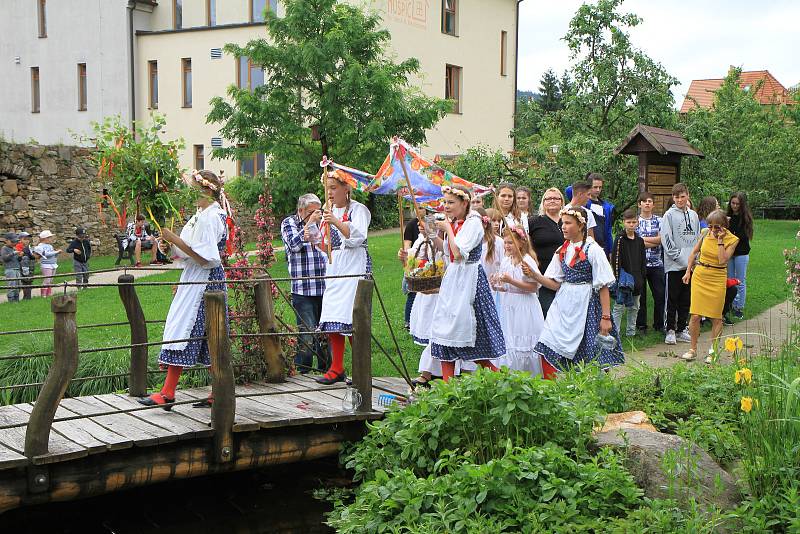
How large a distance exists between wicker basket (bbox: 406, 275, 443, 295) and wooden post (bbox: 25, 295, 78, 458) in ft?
9.46

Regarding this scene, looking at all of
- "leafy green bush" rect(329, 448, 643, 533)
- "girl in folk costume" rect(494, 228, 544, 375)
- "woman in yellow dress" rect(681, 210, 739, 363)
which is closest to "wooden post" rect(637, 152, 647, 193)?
"woman in yellow dress" rect(681, 210, 739, 363)

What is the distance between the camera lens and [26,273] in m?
18.2

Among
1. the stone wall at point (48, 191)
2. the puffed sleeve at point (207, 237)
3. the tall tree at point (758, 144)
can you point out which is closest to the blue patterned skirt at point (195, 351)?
the puffed sleeve at point (207, 237)

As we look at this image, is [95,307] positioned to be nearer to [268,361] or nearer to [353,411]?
[268,361]

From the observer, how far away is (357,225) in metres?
7.79

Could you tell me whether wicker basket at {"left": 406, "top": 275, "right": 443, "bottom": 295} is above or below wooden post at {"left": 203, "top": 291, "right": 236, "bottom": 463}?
above

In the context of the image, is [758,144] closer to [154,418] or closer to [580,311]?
[580,311]

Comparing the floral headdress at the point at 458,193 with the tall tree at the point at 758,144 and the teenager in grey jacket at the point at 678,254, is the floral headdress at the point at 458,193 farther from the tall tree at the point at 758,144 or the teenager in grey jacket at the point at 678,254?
the tall tree at the point at 758,144

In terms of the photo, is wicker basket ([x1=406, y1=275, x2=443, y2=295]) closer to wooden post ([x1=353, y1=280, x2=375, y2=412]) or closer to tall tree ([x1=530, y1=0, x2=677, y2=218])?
wooden post ([x1=353, y1=280, x2=375, y2=412])

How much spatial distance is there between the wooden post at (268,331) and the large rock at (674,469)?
134 inches

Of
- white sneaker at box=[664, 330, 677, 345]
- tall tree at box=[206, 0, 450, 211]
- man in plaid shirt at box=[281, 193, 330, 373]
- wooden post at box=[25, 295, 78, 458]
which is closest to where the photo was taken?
wooden post at box=[25, 295, 78, 458]

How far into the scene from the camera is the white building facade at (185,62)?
30.8 metres

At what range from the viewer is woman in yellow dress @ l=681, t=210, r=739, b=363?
9664 millimetres

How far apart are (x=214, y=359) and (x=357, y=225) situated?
77.7 inches
